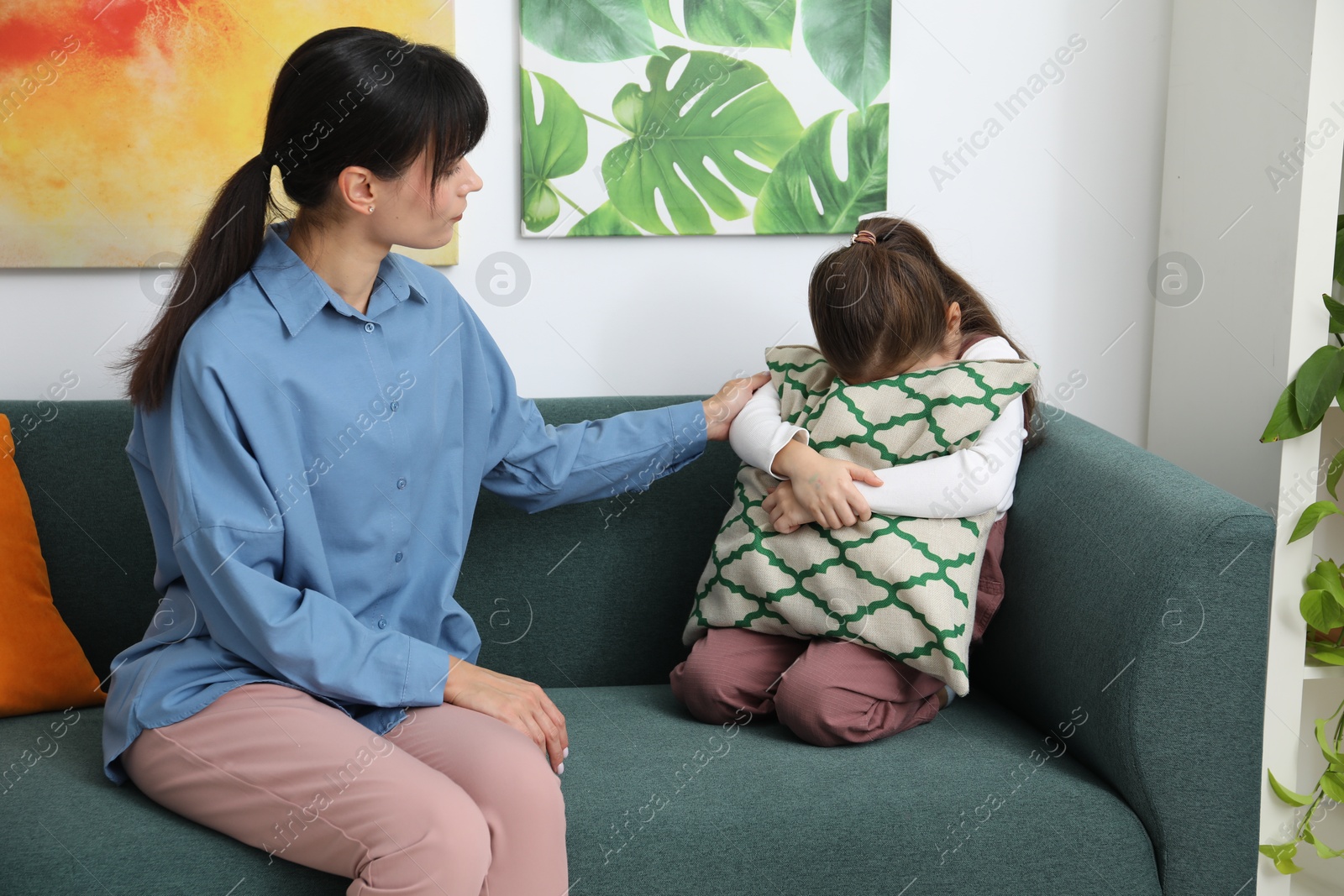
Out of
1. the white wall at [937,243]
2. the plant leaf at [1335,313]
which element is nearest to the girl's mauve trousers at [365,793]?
the white wall at [937,243]

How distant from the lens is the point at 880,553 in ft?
4.98

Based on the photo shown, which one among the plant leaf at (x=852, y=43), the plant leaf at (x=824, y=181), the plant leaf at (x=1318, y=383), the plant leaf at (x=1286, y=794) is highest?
the plant leaf at (x=852, y=43)

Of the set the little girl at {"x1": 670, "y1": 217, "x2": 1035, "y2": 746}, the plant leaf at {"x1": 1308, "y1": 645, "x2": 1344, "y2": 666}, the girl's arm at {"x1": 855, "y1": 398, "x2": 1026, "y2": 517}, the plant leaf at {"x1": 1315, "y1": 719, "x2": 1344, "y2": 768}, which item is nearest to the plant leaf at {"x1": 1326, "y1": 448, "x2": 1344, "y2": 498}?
the plant leaf at {"x1": 1308, "y1": 645, "x2": 1344, "y2": 666}

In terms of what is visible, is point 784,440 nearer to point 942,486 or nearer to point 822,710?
point 942,486

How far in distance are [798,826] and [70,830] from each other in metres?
0.85

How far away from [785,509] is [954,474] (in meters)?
0.24

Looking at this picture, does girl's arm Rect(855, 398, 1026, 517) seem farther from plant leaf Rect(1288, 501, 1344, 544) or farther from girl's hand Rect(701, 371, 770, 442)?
plant leaf Rect(1288, 501, 1344, 544)

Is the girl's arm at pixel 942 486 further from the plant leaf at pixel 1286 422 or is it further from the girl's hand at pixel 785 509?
the plant leaf at pixel 1286 422

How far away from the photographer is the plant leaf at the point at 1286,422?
1.72 meters

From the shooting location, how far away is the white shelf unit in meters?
1.74

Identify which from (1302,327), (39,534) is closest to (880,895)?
(1302,327)

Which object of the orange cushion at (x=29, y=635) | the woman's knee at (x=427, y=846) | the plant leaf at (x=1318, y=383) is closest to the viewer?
the woman's knee at (x=427, y=846)

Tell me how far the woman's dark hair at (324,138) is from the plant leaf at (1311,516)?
1.36 metres

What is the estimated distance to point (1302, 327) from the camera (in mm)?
1747
